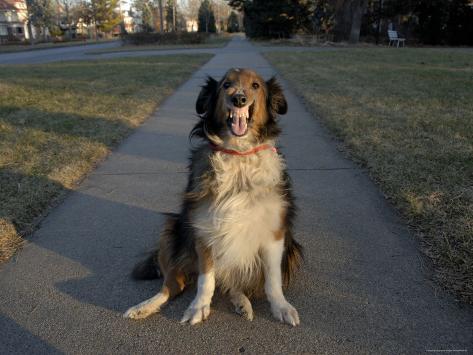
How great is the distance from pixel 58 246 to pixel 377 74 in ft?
44.9

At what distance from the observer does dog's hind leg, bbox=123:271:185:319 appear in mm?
2744

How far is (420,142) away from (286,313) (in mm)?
4588

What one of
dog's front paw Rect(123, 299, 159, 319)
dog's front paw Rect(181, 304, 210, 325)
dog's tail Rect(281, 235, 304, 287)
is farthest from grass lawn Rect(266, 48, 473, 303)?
dog's front paw Rect(123, 299, 159, 319)

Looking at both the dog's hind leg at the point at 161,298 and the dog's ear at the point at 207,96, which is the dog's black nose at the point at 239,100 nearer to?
the dog's ear at the point at 207,96

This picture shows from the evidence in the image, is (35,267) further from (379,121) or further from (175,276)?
(379,121)

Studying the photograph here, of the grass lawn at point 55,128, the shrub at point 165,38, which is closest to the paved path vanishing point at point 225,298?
the grass lawn at point 55,128

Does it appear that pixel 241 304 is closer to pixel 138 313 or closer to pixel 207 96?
pixel 138 313

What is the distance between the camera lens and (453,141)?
614 centimetres

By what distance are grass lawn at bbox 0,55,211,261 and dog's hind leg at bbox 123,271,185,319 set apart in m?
1.57

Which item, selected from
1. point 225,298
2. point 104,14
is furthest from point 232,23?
point 225,298

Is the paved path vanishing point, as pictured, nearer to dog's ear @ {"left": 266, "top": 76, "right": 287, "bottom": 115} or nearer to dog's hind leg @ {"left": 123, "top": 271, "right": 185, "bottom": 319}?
dog's hind leg @ {"left": 123, "top": 271, "right": 185, "bottom": 319}

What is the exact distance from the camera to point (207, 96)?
312cm

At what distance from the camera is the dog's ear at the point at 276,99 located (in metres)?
3.17

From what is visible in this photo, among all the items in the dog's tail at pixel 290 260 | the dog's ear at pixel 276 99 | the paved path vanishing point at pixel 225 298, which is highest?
the dog's ear at pixel 276 99
